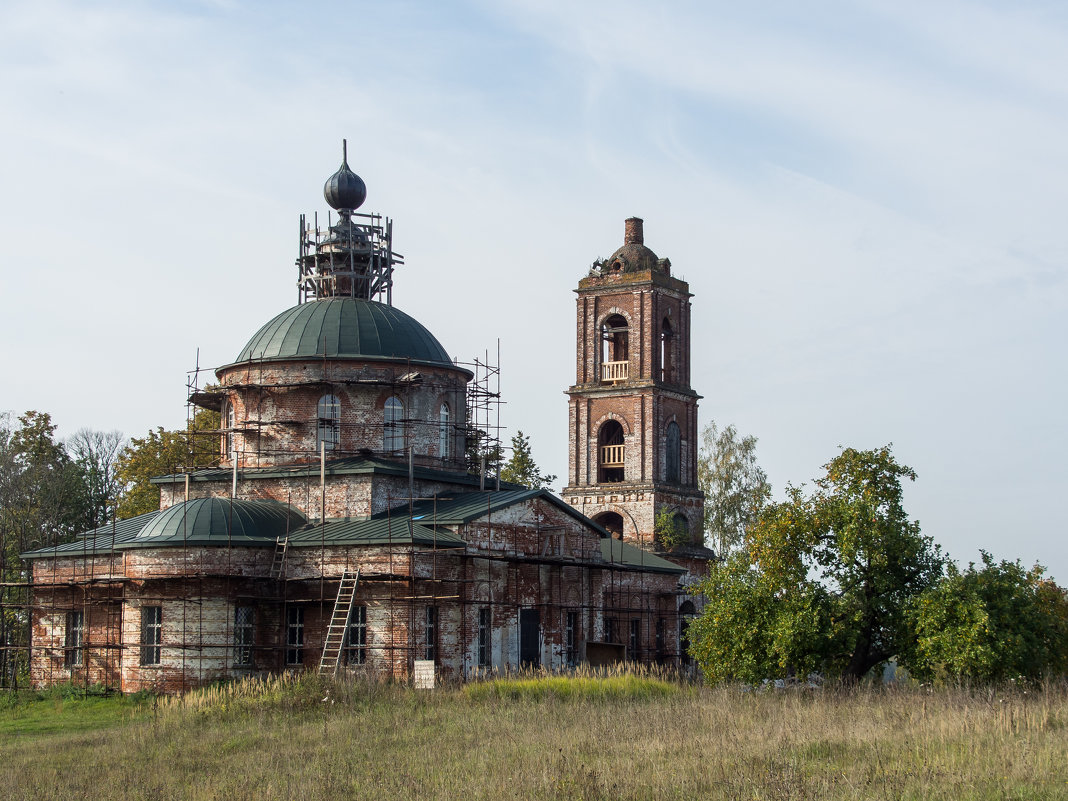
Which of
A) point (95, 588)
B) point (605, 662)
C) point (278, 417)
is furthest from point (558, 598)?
point (95, 588)

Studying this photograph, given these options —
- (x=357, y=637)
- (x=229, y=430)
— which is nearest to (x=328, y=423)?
(x=229, y=430)

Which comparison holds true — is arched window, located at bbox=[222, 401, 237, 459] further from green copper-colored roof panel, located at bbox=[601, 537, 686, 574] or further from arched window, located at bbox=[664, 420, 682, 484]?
arched window, located at bbox=[664, 420, 682, 484]

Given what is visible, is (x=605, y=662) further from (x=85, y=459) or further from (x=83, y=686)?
(x=85, y=459)

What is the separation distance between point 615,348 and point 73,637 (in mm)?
21264

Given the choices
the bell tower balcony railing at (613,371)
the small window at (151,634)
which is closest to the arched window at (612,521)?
the bell tower balcony railing at (613,371)

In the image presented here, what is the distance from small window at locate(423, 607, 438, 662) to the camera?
28016 millimetres

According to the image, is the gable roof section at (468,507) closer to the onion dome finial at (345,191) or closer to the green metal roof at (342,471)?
the green metal roof at (342,471)

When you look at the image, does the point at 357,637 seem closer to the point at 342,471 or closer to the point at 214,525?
the point at 214,525

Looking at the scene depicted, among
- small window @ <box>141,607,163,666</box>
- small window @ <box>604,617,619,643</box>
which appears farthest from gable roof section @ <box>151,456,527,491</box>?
small window @ <box>604,617,619,643</box>

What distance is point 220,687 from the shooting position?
2591 cm

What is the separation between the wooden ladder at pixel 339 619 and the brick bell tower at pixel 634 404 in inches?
640

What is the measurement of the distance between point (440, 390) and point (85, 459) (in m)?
22.3

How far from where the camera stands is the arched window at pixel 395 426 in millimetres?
32000

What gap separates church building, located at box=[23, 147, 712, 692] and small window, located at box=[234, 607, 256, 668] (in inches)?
1.3
